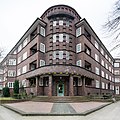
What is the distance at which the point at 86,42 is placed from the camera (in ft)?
121

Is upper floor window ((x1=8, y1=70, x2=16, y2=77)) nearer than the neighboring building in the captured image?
No

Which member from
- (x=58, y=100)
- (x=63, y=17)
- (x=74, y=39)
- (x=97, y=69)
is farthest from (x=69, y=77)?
(x=97, y=69)

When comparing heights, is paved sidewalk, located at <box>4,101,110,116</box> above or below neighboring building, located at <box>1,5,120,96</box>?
below

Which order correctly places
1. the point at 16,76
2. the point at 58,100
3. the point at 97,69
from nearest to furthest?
1. the point at 58,100
2. the point at 97,69
3. the point at 16,76

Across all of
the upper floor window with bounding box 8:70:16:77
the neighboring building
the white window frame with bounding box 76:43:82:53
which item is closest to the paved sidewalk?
the neighboring building

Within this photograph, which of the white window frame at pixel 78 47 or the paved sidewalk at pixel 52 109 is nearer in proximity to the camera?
the paved sidewalk at pixel 52 109

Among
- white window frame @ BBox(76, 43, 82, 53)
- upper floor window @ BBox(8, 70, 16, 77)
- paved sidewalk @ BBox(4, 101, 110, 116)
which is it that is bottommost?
paved sidewalk @ BBox(4, 101, 110, 116)

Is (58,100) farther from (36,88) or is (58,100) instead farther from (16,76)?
(16,76)

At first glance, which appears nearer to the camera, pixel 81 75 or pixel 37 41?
pixel 81 75

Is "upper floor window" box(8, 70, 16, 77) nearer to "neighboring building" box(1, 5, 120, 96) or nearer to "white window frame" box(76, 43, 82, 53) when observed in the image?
"neighboring building" box(1, 5, 120, 96)

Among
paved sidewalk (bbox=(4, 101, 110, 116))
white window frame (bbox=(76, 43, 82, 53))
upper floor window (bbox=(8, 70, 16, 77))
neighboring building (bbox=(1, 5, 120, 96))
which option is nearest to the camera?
paved sidewalk (bbox=(4, 101, 110, 116))

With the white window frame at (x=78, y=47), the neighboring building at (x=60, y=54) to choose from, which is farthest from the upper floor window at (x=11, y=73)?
the white window frame at (x=78, y=47)

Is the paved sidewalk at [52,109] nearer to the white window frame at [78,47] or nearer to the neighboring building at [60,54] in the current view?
the neighboring building at [60,54]

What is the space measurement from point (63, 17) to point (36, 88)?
42.7 ft
